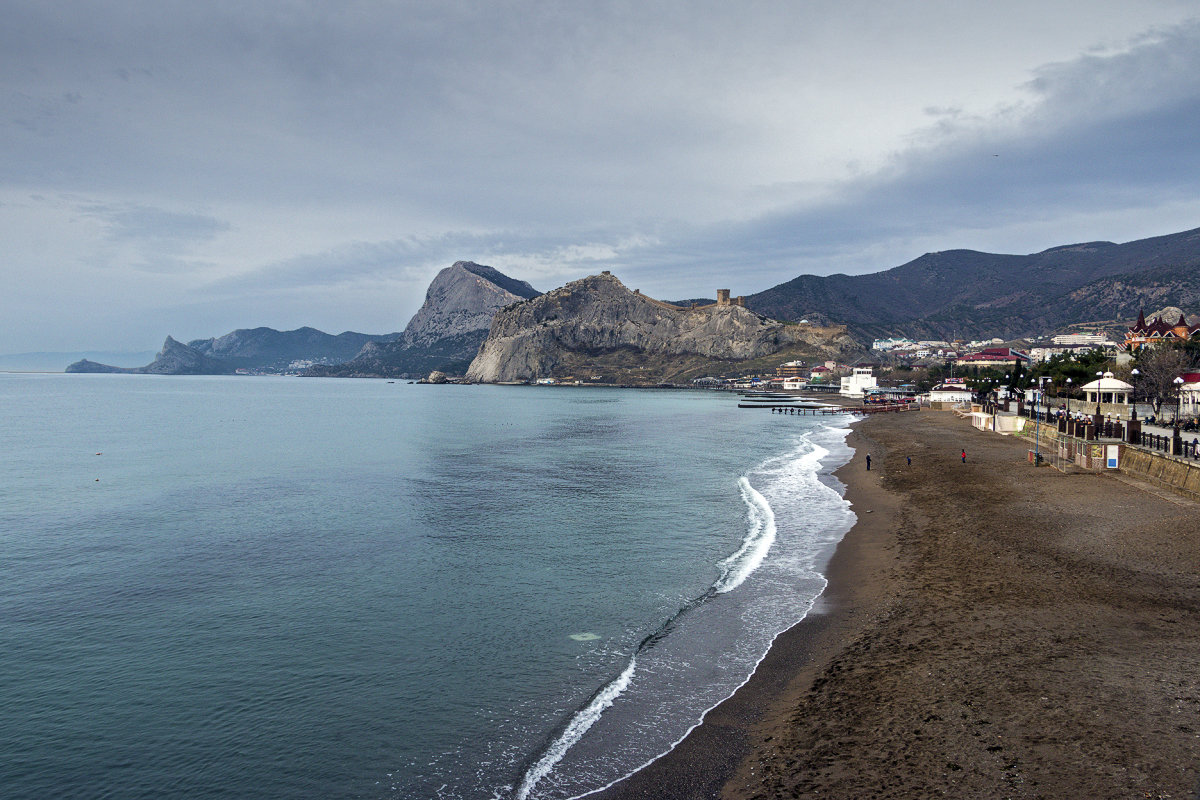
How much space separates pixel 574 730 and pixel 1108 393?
6786cm

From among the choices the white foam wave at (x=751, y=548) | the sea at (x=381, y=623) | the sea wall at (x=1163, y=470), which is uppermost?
the sea wall at (x=1163, y=470)

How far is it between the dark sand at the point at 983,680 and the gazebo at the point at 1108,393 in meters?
29.6

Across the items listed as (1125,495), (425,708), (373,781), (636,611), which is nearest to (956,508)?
(1125,495)

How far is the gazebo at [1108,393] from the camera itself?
171 feet

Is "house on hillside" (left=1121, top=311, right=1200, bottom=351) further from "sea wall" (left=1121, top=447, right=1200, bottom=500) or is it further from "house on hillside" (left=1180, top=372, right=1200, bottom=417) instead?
"sea wall" (left=1121, top=447, right=1200, bottom=500)

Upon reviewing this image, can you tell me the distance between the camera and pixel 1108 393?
203ft

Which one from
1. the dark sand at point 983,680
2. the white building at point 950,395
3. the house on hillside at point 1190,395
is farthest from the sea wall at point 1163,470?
the white building at point 950,395

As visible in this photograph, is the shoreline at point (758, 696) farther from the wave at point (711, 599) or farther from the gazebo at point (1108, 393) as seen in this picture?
the gazebo at point (1108, 393)

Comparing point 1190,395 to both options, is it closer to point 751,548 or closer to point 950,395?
point 751,548

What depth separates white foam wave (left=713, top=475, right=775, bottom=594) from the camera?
76.3ft

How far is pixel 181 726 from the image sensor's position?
1398 cm

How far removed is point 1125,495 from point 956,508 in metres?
7.39

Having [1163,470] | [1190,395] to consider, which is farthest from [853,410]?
[1163,470]

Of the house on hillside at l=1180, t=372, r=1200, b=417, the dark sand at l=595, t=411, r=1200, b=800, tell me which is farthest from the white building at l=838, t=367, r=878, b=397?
the dark sand at l=595, t=411, r=1200, b=800
